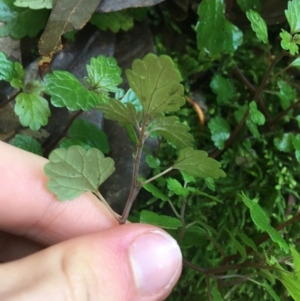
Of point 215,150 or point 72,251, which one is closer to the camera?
point 72,251

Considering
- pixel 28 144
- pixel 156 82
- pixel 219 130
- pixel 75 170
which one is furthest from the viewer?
pixel 219 130

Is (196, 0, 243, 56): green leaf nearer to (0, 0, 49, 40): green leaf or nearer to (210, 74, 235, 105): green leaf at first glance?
(210, 74, 235, 105): green leaf

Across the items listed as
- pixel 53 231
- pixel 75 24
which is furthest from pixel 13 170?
pixel 75 24

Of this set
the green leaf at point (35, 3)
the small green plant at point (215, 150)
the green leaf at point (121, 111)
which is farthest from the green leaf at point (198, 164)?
the green leaf at point (35, 3)

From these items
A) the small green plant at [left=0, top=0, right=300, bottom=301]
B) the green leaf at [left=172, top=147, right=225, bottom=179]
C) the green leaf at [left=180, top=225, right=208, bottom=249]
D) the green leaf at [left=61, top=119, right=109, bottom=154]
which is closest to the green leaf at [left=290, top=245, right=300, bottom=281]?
the small green plant at [left=0, top=0, right=300, bottom=301]

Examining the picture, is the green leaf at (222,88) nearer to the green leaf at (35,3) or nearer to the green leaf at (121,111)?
the green leaf at (35,3)

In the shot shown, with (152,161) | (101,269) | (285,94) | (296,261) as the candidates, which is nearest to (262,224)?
(296,261)

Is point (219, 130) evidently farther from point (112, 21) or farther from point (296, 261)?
point (296, 261)
